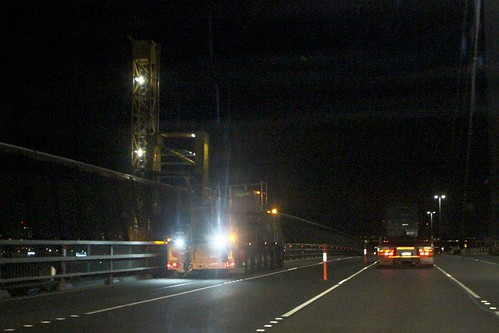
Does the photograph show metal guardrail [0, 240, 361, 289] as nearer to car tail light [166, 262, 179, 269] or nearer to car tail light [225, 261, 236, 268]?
car tail light [166, 262, 179, 269]

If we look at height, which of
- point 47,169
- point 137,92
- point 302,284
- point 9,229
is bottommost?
point 302,284

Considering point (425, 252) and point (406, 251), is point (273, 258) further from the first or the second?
point (425, 252)

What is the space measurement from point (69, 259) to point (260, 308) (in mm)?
7534

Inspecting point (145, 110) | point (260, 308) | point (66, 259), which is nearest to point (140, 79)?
point (145, 110)

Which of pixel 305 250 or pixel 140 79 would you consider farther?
pixel 305 250

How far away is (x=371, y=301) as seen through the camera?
1900 cm

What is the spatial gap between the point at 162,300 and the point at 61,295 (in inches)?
128

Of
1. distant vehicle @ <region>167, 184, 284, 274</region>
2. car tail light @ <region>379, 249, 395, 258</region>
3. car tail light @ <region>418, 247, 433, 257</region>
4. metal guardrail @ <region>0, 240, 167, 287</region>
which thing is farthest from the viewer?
car tail light @ <region>379, 249, 395, 258</region>

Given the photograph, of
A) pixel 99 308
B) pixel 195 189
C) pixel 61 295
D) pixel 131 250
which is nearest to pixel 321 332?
pixel 99 308

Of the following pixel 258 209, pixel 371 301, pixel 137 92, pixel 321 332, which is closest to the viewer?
pixel 321 332

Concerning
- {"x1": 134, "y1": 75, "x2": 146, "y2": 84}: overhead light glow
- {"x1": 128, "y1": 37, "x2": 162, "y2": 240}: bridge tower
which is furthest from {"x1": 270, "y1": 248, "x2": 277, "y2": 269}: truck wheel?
{"x1": 134, "y1": 75, "x2": 146, "y2": 84}: overhead light glow

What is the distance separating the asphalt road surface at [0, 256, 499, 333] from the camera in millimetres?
13844

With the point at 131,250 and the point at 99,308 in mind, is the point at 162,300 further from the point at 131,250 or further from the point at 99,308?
the point at 131,250

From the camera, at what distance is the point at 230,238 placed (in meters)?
30.6
